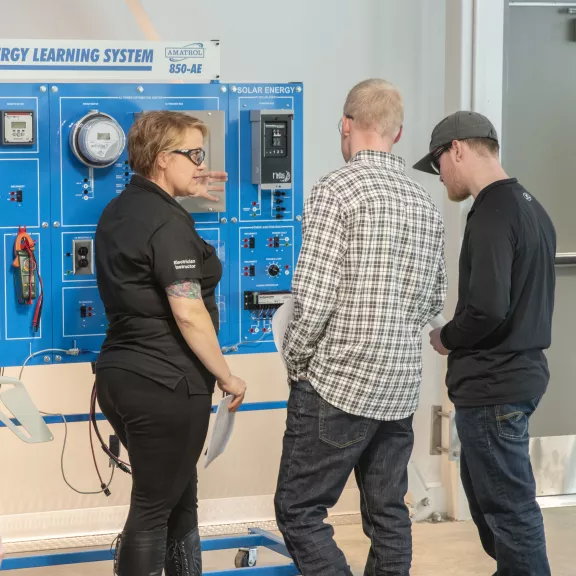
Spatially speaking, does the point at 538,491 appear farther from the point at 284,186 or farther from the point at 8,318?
the point at 8,318

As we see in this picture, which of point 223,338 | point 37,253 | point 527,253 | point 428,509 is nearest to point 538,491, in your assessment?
point 428,509

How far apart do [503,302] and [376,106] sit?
62 cm

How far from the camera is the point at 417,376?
8.21 ft

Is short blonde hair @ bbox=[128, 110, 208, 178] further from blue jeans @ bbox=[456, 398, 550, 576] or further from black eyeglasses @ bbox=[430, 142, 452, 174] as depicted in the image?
blue jeans @ bbox=[456, 398, 550, 576]

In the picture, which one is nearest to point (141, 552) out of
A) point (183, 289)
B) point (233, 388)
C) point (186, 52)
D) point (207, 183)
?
point (233, 388)

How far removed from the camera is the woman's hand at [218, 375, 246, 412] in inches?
101

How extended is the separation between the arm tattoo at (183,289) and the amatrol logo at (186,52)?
1.18 meters

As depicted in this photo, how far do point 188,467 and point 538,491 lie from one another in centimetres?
235

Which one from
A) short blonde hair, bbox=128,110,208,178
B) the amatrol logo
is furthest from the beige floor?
the amatrol logo

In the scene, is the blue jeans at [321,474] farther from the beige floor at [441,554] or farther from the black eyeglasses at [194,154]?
the beige floor at [441,554]

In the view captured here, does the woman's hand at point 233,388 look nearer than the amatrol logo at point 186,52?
Yes

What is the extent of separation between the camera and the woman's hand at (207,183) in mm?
2660

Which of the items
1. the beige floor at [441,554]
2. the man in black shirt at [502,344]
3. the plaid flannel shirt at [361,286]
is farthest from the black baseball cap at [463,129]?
the beige floor at [441,554]

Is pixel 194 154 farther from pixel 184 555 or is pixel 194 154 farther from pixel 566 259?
pixel 566 259
